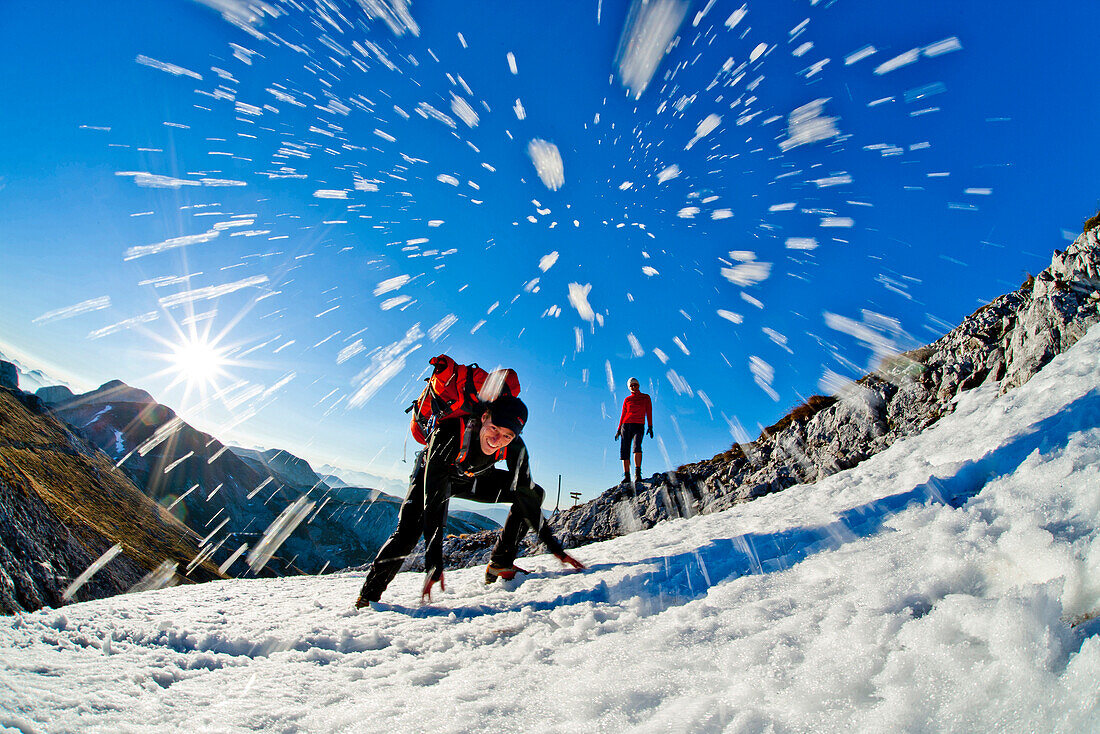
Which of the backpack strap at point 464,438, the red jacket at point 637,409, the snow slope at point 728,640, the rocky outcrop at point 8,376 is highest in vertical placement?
the rocky outcrop at point 8,376

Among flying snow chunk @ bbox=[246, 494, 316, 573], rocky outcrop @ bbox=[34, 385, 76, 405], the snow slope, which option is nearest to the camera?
the snow slope

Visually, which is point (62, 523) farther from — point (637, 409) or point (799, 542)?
point (799, 542)

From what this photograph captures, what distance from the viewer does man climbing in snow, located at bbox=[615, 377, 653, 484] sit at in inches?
447

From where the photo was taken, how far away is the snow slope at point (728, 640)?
126 centimetres

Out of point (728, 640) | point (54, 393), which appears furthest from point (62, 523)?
point (54, 393)

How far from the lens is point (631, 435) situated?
11430mm

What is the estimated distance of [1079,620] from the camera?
49.7 inches

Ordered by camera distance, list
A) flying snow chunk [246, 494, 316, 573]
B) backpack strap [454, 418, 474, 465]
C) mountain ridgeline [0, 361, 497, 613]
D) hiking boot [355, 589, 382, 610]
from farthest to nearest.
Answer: flying snow chunk [246, 494, 316, 573]
mountain ridgeline [0, 361, 497, 613]
backpack strap [454, 418, 474, 465]
hiking boot [355, 589, 382, 610]

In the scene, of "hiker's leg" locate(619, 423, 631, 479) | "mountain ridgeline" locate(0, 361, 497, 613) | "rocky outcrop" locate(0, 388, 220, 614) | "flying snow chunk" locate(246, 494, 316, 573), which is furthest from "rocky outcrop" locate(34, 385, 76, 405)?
"hiker's leg" locate(619, 423, 631, 479)

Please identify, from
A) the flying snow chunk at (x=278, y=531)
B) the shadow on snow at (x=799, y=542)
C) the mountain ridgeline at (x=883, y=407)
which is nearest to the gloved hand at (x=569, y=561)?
the shadow on snow at (x=799, y=542)

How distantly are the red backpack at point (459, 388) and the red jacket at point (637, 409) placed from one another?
7228mm

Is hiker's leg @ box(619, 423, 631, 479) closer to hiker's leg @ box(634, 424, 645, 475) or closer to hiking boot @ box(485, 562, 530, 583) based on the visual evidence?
hiker's leg @ box(634, 424, 645, 475)

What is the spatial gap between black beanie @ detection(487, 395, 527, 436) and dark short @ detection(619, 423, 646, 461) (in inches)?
287

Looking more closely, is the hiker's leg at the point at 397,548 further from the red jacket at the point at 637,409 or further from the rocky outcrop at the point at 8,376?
the rocky outcrop at the point at 8,376
